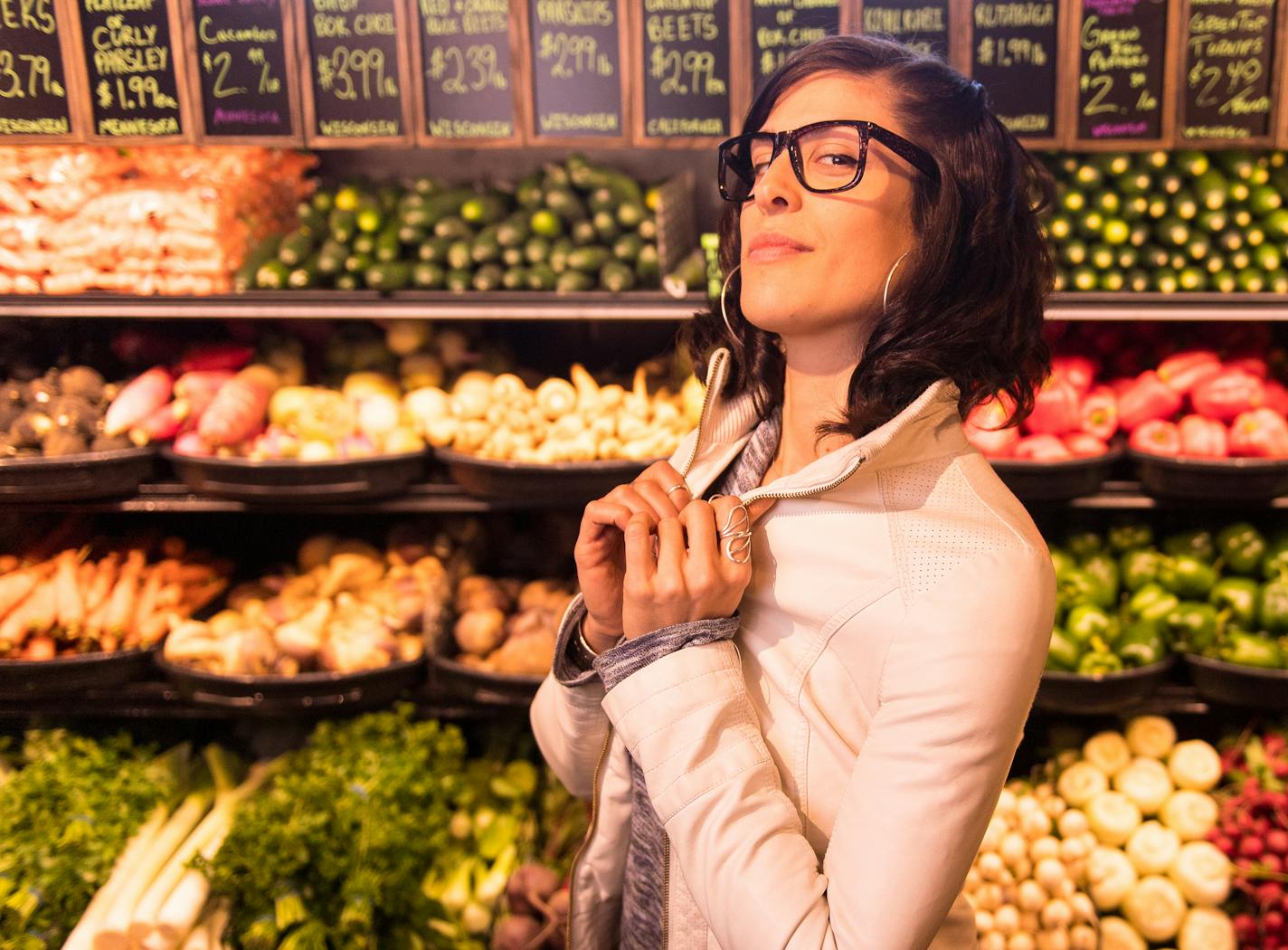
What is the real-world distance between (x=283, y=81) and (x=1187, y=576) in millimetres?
2760

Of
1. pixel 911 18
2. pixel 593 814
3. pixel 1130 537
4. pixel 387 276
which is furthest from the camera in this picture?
pixel 1130 537

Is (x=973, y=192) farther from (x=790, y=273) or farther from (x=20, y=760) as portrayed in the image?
(x=20, y=760)

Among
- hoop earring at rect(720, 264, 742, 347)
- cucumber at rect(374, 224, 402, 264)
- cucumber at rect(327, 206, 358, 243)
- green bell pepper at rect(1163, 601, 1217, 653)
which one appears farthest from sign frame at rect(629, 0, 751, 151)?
green bell pepper at rect(1163, 601, 1217, 653)

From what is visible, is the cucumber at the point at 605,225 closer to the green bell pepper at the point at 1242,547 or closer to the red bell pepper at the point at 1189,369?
the red bell pepper at the point at 1189,369

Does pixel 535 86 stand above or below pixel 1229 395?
above

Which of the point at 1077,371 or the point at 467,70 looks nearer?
the point at 467,70

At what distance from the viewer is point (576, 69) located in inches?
93.6

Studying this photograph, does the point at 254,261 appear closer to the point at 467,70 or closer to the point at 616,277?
the point at 467,70

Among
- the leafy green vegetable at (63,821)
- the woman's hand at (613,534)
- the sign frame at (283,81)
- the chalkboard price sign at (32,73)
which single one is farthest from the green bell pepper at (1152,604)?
the chalkboard price sign at (32,73)

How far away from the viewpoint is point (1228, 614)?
2633 mm

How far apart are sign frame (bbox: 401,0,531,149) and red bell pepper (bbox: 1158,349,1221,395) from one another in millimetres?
1886

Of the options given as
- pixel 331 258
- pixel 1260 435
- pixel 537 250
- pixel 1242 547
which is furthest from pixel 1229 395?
pixel 331 258

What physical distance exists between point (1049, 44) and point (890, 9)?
0.40 meters

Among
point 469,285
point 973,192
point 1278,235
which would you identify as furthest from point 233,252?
point 1278,235
